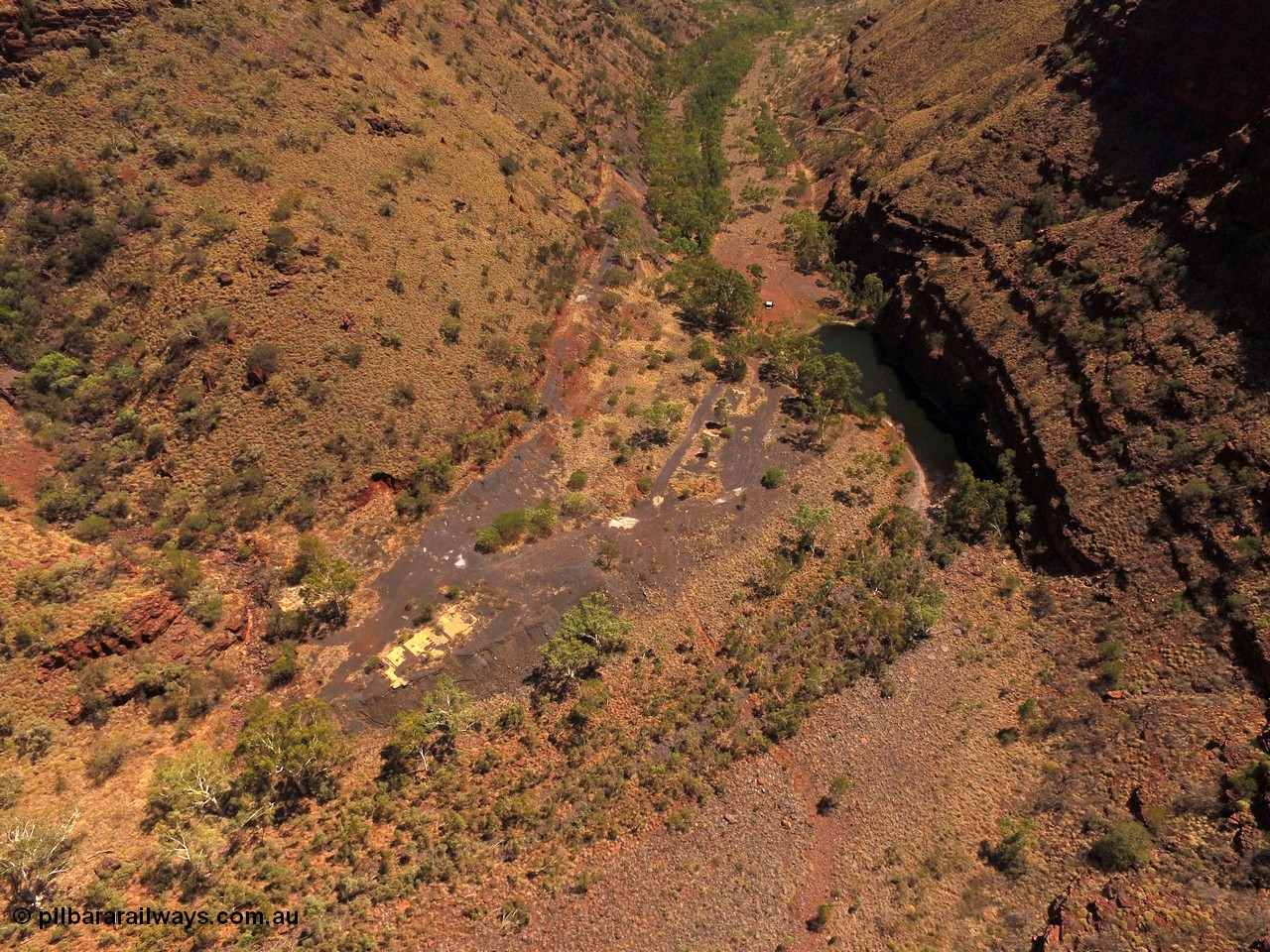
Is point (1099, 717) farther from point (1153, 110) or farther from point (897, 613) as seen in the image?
point (1153, 110)

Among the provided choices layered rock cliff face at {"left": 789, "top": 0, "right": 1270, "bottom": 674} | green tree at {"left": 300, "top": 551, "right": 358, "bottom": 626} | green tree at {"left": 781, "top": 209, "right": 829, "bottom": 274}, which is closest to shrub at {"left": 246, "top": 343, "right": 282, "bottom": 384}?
green tree at {"left": 300, "top": 551, "right": 358, "bottom": 626}

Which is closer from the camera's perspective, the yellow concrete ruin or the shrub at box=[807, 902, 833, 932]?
the shrub at box=[807, 902, 833, 932]

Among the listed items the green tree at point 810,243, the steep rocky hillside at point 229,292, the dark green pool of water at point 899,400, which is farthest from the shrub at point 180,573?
the green tree at point 810,243

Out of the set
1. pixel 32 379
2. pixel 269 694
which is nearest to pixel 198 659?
pixel 269 694

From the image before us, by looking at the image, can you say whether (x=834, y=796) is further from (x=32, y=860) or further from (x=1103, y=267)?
(x=1103, y=267)

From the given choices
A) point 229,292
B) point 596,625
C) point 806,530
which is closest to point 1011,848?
point 806,530

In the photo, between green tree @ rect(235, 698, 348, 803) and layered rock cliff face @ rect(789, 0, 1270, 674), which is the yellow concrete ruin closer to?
green tree @ rect(235, 698, 348, 803)
